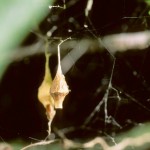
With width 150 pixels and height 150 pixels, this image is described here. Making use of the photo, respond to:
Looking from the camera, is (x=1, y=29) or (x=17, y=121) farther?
(x=17, y=121)

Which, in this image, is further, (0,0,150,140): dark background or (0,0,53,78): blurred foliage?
(0,0,150,140): dark background

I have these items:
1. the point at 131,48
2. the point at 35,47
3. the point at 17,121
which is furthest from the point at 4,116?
the point at 131,48

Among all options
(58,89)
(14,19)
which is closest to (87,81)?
(58,89)

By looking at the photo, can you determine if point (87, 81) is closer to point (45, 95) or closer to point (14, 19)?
point (45, 95)

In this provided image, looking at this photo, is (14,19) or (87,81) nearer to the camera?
(14,19)

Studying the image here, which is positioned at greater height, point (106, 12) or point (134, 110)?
point (106, 12)

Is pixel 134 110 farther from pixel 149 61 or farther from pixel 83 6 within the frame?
pixel 83 6
